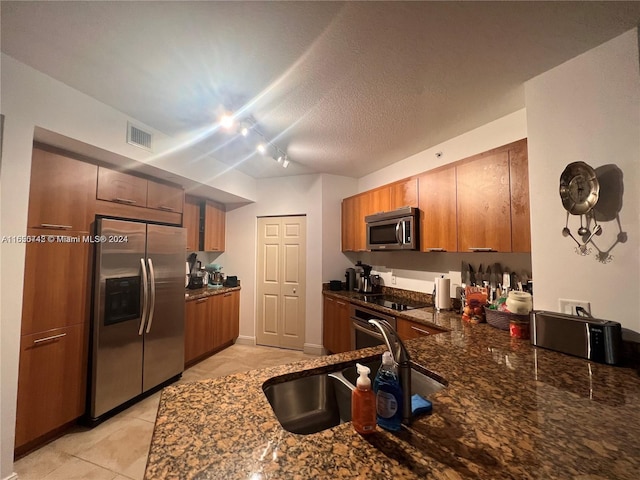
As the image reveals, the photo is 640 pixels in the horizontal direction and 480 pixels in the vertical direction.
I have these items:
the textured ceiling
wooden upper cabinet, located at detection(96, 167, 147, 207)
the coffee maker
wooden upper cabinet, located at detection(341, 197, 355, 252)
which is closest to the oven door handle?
the coffee maker

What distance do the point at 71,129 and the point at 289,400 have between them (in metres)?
2.29

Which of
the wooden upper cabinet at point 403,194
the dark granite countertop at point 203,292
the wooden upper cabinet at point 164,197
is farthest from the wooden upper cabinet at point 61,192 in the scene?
the wooden upper cabinet at point 403,194

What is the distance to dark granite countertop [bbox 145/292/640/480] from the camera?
59cm

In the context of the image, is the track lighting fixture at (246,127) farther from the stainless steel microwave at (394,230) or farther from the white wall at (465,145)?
the white wall at (465,145)

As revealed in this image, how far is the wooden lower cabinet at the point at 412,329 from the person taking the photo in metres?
2.01

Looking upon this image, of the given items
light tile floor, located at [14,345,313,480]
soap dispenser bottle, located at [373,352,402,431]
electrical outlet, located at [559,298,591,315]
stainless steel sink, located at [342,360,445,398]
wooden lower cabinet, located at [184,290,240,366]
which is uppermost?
electrical outlet, located at [559,298,591,315]

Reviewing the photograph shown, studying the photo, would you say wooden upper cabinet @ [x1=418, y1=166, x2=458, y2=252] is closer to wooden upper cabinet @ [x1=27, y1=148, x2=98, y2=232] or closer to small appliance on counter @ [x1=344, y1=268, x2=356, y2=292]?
small appliance on counter @ [x1=344, y1=268, x2=356, y2=292]

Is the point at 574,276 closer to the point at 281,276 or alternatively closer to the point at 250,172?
the point at 281,276

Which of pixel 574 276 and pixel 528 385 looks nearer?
pixel 528 385

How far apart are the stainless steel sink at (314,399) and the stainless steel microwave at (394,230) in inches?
63.9

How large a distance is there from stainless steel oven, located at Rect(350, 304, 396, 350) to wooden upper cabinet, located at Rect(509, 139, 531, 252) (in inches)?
49.5

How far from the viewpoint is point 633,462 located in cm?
62

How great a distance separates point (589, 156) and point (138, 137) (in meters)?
3.22

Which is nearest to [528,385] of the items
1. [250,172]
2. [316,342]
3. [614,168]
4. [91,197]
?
[614,168]
